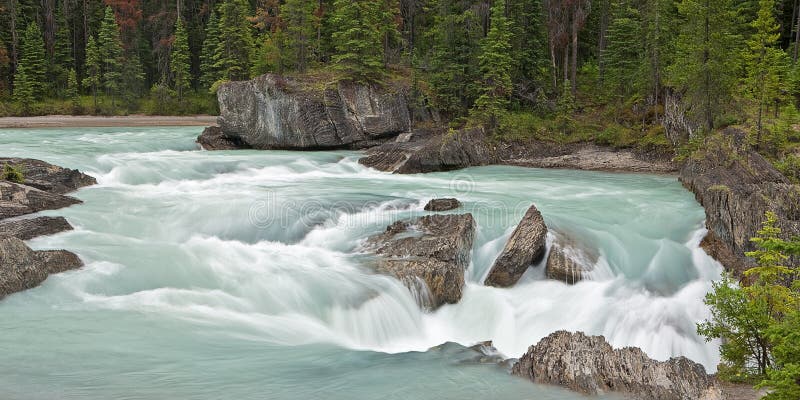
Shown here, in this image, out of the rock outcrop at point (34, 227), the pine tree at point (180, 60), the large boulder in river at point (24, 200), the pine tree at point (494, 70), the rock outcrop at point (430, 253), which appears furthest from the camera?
the pine tree at point (180, 60)

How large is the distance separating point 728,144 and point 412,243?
13832 mm

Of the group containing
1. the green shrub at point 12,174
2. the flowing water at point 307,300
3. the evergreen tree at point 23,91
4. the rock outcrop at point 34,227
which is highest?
the evergreen tree at point 23,91

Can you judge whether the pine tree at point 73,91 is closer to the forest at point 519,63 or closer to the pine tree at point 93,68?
the forest at point 519,63

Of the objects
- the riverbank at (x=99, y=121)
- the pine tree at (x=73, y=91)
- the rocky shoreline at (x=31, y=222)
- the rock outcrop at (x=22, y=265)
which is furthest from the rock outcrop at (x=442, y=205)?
the pine tree at (x=73, y=91)

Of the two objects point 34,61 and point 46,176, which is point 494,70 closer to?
point 46,176

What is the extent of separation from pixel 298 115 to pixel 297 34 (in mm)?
8603

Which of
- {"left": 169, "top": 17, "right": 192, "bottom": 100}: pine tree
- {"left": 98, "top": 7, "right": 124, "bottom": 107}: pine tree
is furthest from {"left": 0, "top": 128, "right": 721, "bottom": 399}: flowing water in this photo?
{"left": 98, "top": 7, "right": 124, "bottom": 107}: pine tree

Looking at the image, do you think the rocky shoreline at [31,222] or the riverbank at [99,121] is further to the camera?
the riverbank at [99,121]

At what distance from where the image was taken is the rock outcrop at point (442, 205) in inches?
690

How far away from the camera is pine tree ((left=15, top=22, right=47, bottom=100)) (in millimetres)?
52125

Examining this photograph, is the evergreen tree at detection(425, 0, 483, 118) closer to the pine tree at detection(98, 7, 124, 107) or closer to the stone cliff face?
the stone cliff face

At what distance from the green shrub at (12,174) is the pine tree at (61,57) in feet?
135

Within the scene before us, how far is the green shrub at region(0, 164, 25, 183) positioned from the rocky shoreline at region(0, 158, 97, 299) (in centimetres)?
21

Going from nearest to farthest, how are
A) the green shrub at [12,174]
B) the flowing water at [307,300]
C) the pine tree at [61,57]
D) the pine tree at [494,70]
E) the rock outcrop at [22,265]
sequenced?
1. the flowing water at [307,300]
2. the rock outcrop at [22,265]
3. the green shrub at [12,174]
4. the pine tree at [494,70]
5. the pine tree at [61,57]
